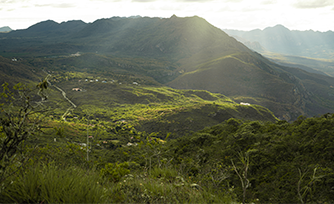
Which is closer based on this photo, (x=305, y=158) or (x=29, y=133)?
(x=29, y=133)

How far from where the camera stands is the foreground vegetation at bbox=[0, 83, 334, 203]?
364 cm

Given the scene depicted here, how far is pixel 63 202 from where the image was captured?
346 centimetres

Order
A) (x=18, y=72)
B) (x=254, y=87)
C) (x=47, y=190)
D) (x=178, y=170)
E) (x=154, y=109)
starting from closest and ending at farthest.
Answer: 1. (x=47, y=190)
2. (x=178, y=170)
3. (x=154, y=109)
4. (x=18, y=72)
5. (x=254, y=87)

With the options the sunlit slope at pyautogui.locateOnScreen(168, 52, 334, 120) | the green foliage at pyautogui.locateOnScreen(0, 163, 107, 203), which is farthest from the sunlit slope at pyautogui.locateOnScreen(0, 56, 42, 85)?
the green foliage at pyautogui.locateOnScreen(0, 163, 107, 203)

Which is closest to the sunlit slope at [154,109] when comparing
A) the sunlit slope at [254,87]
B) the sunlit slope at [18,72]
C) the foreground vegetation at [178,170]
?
the sunlit slope at [18,72]

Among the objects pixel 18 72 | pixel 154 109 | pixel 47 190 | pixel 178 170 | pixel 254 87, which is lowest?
pixel 254 87

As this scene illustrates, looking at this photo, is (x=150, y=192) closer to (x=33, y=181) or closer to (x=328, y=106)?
(x=33, y=181)

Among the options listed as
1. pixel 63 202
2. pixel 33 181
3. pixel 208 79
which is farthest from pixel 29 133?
pixel 208 79

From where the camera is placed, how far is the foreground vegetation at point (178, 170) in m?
3.64

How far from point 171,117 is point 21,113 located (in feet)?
257

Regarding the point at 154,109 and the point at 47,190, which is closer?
the point at 47,190

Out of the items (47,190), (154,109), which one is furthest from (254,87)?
(47,190)

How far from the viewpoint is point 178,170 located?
28.6 feet

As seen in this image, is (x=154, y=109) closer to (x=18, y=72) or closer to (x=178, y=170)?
(x=178, y=170)
